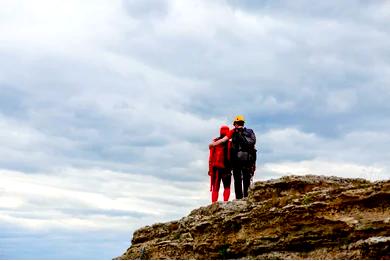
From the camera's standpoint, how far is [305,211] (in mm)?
21250

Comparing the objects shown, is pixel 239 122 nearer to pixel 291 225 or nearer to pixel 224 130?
pixel 224 130

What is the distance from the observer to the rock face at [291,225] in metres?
19.8

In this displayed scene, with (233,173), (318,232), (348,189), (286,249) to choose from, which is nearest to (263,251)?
(286,249)

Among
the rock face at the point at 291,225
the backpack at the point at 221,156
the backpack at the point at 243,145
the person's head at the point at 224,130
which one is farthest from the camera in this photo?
the person's head at the point at 224,130

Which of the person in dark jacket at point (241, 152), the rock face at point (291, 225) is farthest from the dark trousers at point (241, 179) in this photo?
the rock face at point (291, 225)

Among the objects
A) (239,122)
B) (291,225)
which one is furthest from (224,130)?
(291,225)

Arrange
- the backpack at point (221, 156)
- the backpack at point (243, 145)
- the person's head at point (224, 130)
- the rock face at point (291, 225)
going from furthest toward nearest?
the person's head at point (224, 130), the backpack at point (221, 156), the backpack at point (243, 145), the rock face at point (291, 225)

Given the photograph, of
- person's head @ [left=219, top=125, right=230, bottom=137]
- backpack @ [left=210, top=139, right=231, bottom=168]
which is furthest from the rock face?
person's head @ [left=219, top=125, right=230, bottom=137]

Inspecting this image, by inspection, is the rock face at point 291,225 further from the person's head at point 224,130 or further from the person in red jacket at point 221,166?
the person's head at point 224,130

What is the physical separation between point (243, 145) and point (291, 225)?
25.7ft

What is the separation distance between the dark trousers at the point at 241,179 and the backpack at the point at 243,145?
0.45 m

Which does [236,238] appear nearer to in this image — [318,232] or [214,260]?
[214,260]

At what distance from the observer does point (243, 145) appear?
28.4 m

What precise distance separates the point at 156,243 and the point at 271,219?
5588 millimetres
